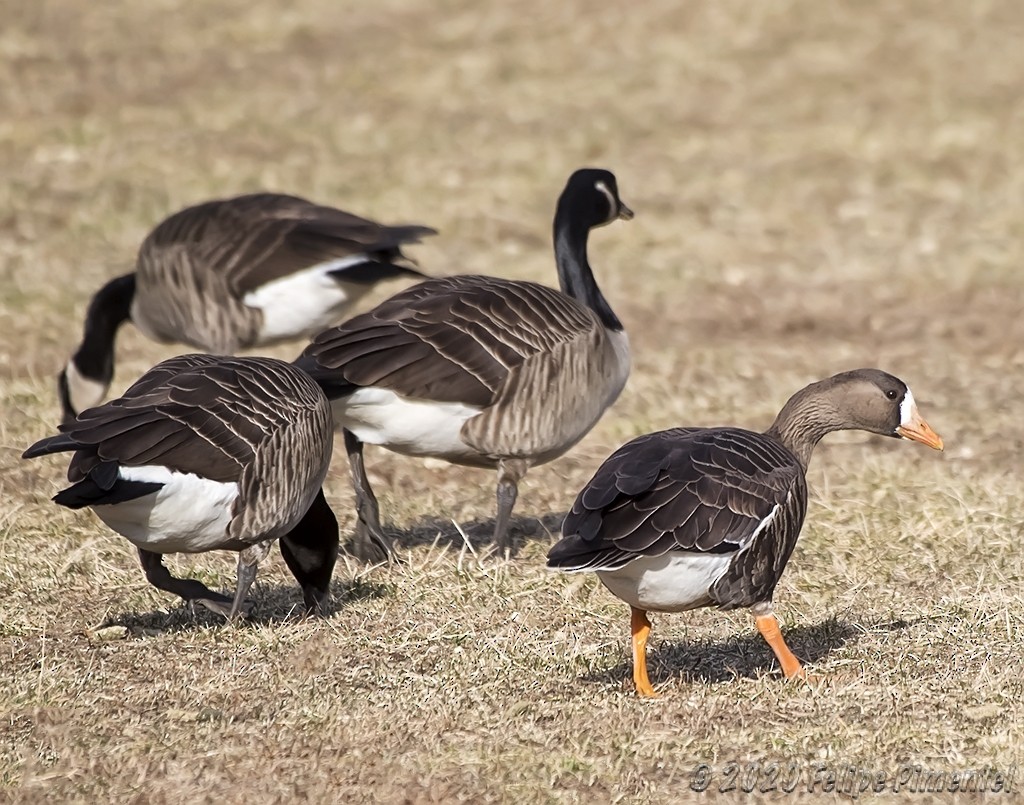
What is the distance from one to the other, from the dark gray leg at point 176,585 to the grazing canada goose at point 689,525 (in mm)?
1867

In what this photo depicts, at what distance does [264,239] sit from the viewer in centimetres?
987

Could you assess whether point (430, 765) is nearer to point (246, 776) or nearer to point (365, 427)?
point (246, 776)

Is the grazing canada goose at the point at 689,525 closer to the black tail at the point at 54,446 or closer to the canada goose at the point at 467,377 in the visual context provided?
the canada goose at the point at 467,377

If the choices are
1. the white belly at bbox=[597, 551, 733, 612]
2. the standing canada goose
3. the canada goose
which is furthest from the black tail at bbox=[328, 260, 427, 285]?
the white belly at bbox=[597, 551, 733, 612]

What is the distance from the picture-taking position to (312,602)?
21.7 feet

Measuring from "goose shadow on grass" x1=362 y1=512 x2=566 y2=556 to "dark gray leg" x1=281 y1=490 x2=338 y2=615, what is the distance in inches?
38.4

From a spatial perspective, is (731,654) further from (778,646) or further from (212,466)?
(212,466)

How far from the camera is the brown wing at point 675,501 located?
5027 millimetres

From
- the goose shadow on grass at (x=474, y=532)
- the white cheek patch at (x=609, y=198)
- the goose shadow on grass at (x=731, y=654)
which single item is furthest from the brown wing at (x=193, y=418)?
the white cheek patch at (x=609, y=198)

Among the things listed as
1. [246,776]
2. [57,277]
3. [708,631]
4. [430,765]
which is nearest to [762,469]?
[708,631]

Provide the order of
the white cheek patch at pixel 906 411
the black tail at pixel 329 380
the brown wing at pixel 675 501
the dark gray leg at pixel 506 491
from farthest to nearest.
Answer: the dark gray leg at pixel 506 491, the black tail at pixel 329 380, the white cheek patch at pixel 906 411, the brown wing at pixel 675 501

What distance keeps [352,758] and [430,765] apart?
261 millimetres

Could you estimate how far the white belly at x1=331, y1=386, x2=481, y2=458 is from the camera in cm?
717

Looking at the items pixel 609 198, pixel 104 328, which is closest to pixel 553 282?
pixel 104 328
